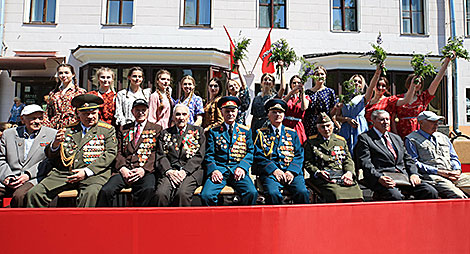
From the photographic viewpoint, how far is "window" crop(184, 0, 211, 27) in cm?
956

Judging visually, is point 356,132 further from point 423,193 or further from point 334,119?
point 423,193

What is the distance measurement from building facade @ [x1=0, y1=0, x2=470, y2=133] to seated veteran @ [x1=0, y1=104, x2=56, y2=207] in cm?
568

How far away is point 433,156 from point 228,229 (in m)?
2.89

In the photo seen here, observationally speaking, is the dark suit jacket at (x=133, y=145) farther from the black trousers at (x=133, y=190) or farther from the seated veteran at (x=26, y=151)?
the seated veteran at (x=26, y=151)

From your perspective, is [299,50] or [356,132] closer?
[356,132]

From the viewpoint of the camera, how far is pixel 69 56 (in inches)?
360

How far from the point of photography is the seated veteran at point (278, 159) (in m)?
3.13

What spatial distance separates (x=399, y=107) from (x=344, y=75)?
534cm

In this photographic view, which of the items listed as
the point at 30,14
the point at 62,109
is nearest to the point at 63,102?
the point at 62,109

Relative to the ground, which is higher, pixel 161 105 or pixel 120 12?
pixel 120 12

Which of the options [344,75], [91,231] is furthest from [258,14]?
[91,231]

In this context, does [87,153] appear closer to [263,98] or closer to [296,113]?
[263,98]

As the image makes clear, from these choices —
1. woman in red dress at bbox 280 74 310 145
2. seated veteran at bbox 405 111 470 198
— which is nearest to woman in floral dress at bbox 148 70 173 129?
woman in red dress at bbox 280 74 310 145

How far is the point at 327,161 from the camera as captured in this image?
11.2 feet
